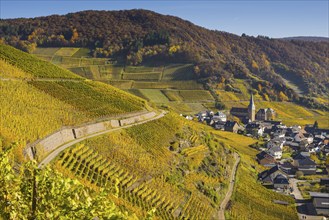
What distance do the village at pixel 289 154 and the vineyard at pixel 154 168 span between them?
485 inches

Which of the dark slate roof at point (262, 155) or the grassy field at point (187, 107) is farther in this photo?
the grassy field at point (187, 107)

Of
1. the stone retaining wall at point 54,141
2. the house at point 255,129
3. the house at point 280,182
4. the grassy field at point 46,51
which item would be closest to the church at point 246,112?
the house at point 255,129

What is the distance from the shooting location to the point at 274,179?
59.3m

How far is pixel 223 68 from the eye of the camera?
166 meters

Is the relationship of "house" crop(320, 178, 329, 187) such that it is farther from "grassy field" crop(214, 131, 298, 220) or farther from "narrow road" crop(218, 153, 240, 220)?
"narrow road" crop(218, 153, 240, 220)

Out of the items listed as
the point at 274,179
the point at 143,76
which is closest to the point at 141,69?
the point at 143,76

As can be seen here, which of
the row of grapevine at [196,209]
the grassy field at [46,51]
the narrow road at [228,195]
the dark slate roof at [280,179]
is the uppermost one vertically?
the grassy field at [46,51]

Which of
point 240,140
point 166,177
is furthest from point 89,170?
point 240,140

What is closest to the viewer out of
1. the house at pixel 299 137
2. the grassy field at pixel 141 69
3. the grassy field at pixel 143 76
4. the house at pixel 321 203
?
the house at pixel 321 203

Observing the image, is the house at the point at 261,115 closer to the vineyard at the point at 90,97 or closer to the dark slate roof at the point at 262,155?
the dark slate roof at the point at 262,155

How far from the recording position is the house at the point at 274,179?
190 feet

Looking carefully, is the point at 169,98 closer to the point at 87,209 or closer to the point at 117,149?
the point at 117,149

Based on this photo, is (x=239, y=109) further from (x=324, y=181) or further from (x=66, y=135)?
(x=66, y=135)

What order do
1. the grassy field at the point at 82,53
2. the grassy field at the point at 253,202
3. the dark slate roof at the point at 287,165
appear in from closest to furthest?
the grassy field at the point at 253,202, the dark slate roof at the point at 287,165, the grassy field at the point at 82,53
